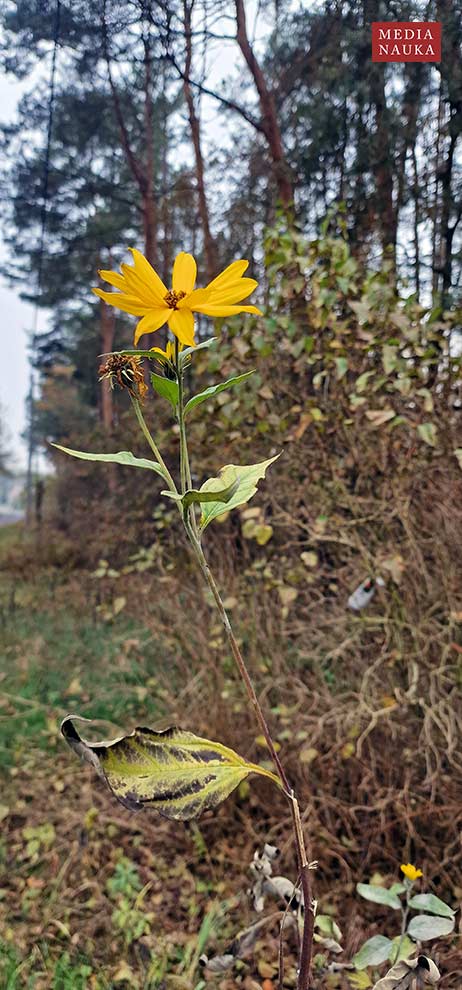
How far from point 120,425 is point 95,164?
913 mm

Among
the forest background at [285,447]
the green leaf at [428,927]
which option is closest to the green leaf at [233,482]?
the green leaf at [428,927]

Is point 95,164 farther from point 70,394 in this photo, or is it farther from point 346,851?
point 346,851

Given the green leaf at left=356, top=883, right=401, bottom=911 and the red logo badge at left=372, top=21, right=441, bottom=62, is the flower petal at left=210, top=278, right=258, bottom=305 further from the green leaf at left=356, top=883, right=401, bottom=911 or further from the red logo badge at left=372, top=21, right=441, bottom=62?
the red logo badge at left=372, top=21, right=441, bottom=62

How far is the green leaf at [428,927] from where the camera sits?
554 millimetres

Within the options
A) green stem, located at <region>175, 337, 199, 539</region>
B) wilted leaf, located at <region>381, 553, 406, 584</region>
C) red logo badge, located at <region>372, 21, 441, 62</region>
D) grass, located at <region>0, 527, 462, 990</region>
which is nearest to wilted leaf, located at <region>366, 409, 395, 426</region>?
wilted leaf, located at <region>381, 553, 406, 584</region>

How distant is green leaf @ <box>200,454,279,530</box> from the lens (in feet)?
1.11

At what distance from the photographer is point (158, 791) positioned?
342 millimetres


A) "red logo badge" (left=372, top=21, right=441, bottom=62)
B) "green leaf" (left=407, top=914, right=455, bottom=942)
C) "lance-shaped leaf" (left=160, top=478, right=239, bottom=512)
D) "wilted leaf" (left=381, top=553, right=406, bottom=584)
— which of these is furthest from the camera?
"wilted leaf" (left=381, top=553, right=406, bottom=584)

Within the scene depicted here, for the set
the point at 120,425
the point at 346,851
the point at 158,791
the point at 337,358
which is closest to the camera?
the point at 158,791

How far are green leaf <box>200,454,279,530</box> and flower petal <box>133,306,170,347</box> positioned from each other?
0.31ft

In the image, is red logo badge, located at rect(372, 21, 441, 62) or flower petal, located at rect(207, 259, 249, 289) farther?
red logo badge, located at rect(372, 21, 441, 62)

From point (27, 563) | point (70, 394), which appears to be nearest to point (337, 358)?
point (70, 394)

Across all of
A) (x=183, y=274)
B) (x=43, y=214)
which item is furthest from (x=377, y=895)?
(x=43, y=214)

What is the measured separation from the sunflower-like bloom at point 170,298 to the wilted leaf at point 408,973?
43 cm
